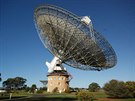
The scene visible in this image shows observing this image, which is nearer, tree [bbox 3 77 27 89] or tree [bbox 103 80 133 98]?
tree [bbox 103 80 133 98]

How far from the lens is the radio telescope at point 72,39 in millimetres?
39375

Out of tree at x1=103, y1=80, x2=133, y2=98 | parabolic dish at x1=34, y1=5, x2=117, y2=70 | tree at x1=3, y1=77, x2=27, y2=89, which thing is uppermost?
tree at x1=3, y1=77, x2=27, y2=89

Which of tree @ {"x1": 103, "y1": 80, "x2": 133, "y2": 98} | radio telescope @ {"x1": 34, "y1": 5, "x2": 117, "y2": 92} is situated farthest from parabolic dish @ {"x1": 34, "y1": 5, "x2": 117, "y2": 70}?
tree @ {"x1": 103, "y1": 80, "x2": 133, "y2": 98}

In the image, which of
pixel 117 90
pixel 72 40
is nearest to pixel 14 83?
pixel 117 90

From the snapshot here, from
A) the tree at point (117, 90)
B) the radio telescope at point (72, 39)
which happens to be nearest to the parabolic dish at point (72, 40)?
the radio telescope at point (72, 39)

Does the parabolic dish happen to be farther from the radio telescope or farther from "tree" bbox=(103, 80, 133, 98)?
"tree" bbox=(103, 80, 133, 98)

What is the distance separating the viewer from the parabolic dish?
130 feet

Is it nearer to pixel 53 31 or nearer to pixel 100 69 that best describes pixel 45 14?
pixel 53 31

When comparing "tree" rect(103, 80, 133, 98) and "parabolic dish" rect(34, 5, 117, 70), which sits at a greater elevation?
"parabolic dish" rect(34, 5, 117, 70)

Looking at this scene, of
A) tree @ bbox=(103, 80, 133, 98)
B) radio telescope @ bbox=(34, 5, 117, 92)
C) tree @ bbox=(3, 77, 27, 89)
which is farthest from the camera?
tree @ bbox=(3, 77, 27, 89)

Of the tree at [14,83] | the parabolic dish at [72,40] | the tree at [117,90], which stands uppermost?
the tree at [14,83]

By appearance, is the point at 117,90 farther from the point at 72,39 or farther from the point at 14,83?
the point at 14,83

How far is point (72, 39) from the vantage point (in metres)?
44.1

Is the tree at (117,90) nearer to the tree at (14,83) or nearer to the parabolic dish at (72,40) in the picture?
the parabolic dish at (72,40)
